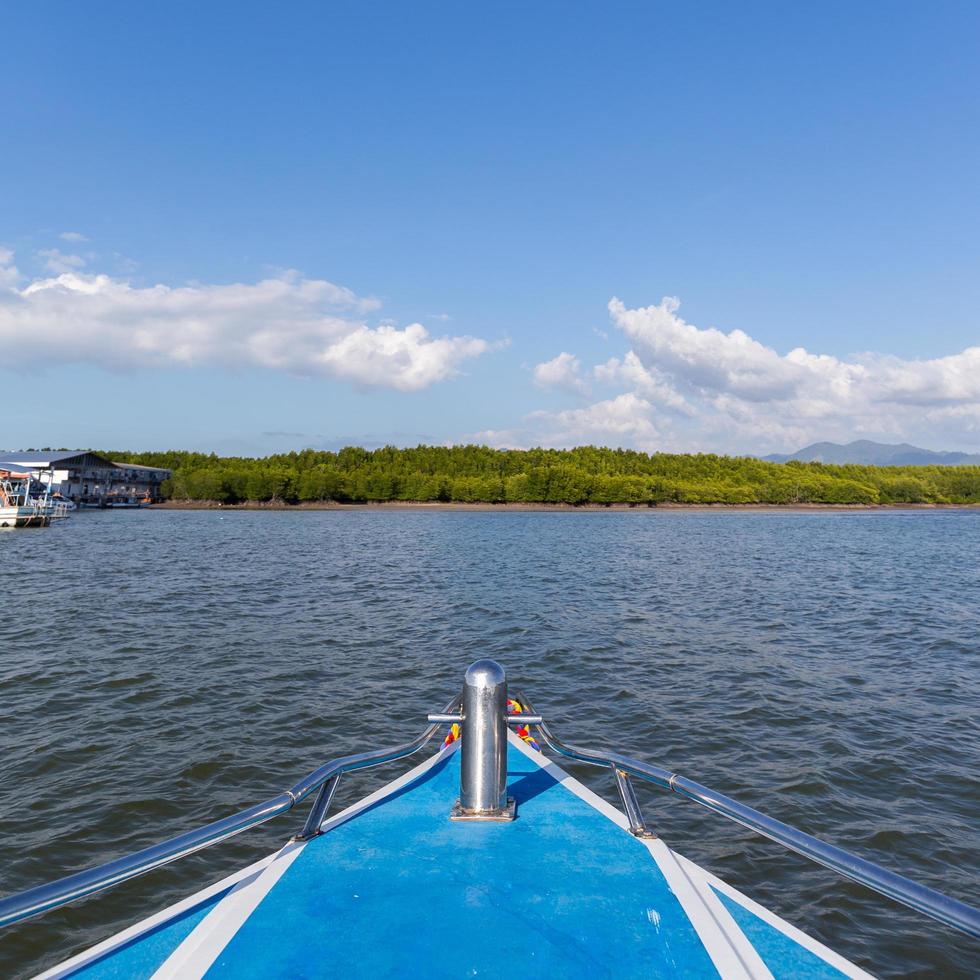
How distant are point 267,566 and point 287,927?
40.5 m

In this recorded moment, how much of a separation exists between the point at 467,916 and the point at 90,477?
6552 inches

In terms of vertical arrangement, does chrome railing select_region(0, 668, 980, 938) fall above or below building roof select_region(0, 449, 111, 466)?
below

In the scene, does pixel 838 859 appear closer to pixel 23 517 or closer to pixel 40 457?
pixel 23 517

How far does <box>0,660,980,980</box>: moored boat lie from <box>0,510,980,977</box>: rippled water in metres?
3.62

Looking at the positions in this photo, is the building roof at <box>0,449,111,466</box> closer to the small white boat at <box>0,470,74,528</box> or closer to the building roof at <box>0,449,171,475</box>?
the building roof at <box>0,449,171,475</box>

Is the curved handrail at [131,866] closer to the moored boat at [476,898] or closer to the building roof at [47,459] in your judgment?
the moored boat at [476,898]

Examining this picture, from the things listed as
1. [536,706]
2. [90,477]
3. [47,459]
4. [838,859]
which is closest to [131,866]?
[838,859]

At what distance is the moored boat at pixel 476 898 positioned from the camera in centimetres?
410

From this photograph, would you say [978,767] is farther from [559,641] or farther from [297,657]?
[297,657]

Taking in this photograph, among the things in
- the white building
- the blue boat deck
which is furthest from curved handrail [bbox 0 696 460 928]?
the white building

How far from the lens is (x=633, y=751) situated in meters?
12.5

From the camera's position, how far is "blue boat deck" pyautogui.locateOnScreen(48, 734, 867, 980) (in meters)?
4.13

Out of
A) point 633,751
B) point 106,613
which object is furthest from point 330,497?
point 633,751

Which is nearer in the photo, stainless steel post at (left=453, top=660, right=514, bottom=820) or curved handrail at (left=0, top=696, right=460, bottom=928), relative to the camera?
curved handrail at (left=0, top=696, right=460, bottom=928)
